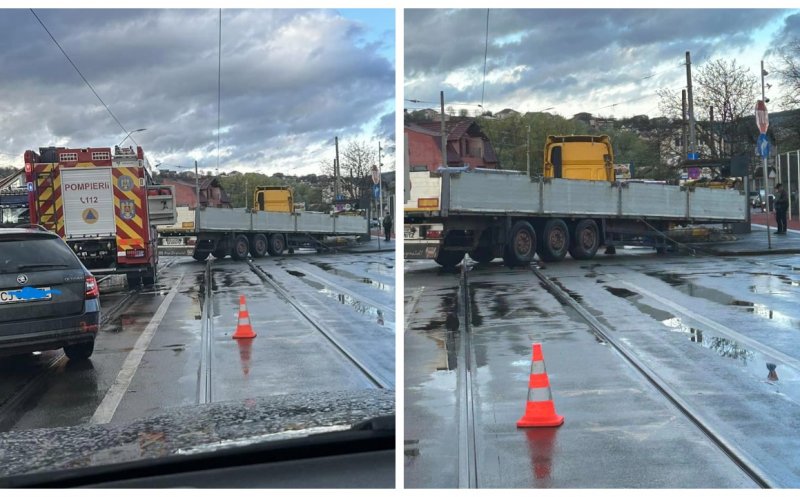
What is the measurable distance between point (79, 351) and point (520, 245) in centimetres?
1139

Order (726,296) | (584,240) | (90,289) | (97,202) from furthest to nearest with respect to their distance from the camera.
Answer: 1. (584,240)
2. (97,202)
3. (726,296)
4. (90,289)

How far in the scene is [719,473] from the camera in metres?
4.96

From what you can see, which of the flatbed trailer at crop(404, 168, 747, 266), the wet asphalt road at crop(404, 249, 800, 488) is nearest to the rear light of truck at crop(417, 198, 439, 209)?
the flatbed trailer at crop(404, 168, 747, 266)

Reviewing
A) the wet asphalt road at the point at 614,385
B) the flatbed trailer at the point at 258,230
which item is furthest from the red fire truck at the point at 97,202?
the flatbed trailer at the point at 258,230

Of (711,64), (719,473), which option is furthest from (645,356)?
(711,64)

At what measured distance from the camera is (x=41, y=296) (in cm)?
822

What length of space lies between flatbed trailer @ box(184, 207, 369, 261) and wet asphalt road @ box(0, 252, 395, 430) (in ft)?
43.8

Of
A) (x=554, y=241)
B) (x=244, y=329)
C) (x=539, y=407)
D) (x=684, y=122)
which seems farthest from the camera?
(x=684, y=122)

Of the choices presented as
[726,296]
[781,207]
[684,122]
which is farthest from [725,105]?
[726,296]

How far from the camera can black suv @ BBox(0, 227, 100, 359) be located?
7992mm

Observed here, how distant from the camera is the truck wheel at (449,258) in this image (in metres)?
19.0

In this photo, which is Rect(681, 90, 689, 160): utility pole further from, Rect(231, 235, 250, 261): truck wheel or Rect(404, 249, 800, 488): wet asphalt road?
Rect(404, 249, 800, 488): wet asphalt road

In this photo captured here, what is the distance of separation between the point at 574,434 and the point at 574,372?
2.08 m

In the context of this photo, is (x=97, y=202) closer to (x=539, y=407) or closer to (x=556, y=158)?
(x=556, y=158)
